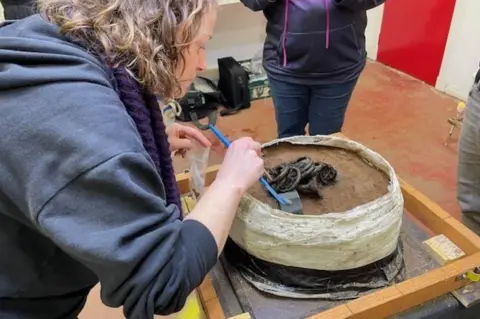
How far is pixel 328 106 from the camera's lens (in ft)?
5.09

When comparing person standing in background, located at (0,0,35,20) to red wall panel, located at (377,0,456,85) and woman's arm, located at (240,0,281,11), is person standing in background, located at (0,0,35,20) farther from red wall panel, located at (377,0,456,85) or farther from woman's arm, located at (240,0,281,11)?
red wall panel, located at (377,0,456,85)

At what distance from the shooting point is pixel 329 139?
1187mm

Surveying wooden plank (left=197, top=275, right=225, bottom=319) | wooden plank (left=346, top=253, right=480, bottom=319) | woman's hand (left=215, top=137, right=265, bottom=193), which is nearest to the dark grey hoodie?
woman's hand (left=215, top=137, right=265, bottom=193)

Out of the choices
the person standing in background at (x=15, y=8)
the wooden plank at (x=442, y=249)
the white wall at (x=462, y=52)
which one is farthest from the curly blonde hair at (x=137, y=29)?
the white wall at (x=462, y=52)

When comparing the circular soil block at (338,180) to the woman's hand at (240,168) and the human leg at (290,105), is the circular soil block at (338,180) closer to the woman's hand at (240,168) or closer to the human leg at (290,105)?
the woman's hand at (240,168)

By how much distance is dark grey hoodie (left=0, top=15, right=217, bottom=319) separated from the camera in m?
0.57

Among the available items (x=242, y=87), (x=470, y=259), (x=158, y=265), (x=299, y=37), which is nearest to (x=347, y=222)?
(x=470, y=259)

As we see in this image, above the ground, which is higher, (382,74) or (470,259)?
(470,259)

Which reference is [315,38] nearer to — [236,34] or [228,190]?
[228,190]

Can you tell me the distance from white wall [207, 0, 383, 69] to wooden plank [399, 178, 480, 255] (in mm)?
1891

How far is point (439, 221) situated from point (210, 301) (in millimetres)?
579

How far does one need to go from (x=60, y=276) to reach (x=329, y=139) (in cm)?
71

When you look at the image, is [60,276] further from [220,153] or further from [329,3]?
[220,153]

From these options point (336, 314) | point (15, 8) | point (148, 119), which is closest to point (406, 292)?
point (336, 314)
